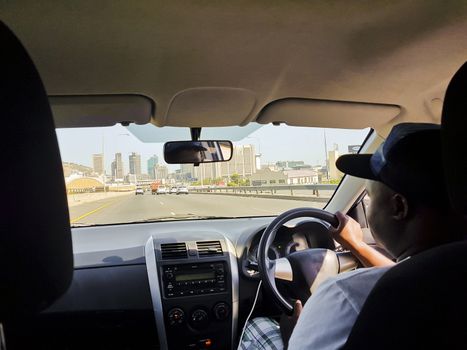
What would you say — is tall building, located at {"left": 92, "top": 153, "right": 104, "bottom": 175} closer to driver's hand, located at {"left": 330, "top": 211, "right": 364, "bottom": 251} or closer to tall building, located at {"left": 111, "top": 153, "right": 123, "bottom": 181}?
tall building, located at {"left": 111, "top": 153, "right": 123, "bottom": 181}

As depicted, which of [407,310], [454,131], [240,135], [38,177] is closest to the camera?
[38,177]

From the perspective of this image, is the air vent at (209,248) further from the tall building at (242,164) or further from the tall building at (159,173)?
the tall building at (159,173)

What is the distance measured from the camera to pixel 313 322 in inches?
66.8

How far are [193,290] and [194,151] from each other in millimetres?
1232

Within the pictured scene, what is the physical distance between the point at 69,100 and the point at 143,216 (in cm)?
Result: 181

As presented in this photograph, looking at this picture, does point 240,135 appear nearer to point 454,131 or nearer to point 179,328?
point 179,328

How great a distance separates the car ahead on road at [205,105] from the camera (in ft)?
7.66

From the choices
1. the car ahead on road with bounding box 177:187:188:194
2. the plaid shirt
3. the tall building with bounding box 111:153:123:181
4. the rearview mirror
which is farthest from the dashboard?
the car ahead on road with bounding box 177:187:188:194

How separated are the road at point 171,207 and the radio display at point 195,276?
85 centimetres

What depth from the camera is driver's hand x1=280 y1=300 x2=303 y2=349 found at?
2790 millimetres

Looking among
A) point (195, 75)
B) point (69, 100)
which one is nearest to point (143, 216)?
A: point (69, 100)

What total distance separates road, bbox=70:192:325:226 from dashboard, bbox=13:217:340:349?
44 cm

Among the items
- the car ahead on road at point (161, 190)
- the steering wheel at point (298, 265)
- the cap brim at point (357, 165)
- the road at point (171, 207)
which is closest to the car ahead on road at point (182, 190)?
the road at point (171, 207)

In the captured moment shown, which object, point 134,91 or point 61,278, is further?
point 134,91
